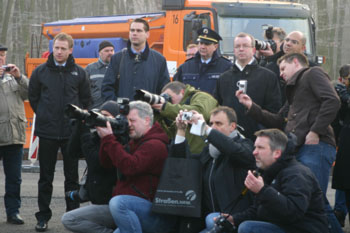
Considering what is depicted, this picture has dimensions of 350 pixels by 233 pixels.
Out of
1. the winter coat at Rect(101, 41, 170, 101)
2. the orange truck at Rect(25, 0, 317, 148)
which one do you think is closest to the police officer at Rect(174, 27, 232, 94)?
the winter coat at Rect(101, 41, 170, 101)

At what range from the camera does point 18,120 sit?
8281 millimetres

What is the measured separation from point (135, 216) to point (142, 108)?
37.1 inches

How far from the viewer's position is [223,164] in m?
5.96

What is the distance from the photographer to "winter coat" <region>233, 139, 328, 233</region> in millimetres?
5250

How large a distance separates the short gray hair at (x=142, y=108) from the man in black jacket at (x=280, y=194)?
106cm

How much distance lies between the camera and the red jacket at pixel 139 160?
5.93 m

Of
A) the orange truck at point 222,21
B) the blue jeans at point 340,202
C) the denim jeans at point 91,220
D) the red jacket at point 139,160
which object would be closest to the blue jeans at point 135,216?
the red jacket at point 139,160

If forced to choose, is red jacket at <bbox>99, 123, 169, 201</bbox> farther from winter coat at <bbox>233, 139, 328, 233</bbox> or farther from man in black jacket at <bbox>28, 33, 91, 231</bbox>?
man in black jacket at <bbox>28, 33, 91, 231</bbox>

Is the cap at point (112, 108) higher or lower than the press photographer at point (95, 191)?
higher

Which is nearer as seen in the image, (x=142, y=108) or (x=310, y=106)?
(x=142, y=108)

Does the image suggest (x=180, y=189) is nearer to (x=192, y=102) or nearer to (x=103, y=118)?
(x=103, y=118)

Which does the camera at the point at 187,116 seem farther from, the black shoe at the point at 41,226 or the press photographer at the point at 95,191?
the black shoe at the point at 41,226

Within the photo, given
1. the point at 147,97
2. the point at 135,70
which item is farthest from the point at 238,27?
the point at 147,97

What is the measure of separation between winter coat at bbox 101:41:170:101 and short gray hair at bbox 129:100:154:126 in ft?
4.94
